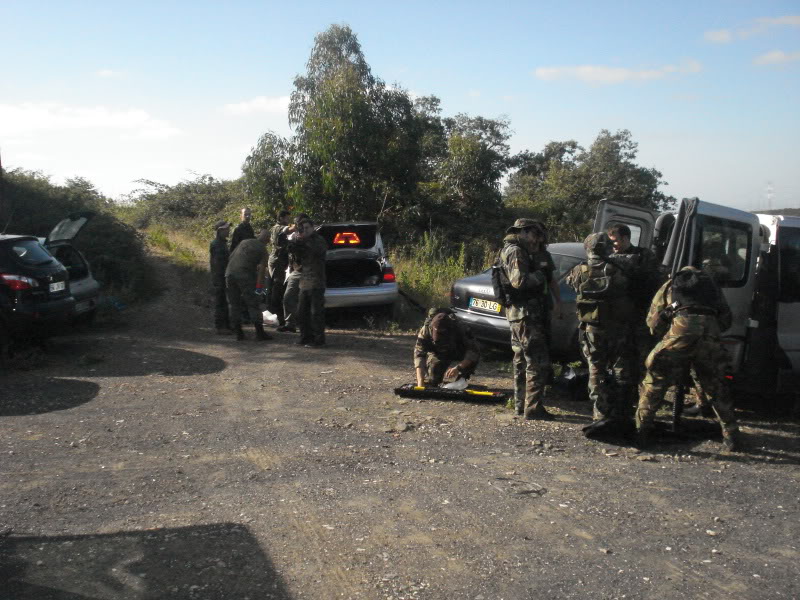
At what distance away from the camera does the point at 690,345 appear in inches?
228

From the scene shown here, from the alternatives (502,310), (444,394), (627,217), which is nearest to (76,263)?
(502,310)

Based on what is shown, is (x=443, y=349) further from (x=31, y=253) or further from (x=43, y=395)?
(x=31, y=253)

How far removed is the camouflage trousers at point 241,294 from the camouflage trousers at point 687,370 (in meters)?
5.83

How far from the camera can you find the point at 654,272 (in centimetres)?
638

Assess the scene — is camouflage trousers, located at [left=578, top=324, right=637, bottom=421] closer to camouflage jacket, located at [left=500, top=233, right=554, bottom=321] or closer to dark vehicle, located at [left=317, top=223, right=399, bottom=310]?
camouflage jacket, located at [left=500, top=233, right=554, bottom=321]

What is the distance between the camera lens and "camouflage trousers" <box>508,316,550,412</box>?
6645 millimetres

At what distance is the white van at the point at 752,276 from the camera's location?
257 inches

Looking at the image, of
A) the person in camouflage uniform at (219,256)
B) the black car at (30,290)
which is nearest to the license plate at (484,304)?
the person in camouflage uniform at (219,256)

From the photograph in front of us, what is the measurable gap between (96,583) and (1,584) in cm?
45

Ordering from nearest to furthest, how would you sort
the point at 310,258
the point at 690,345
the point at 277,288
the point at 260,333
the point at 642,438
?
the point at 690,345 < the point at 642,438 < the point at 310,258 < the point at 260,333 < the point at 277,288

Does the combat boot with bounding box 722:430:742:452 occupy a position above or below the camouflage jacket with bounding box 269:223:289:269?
below

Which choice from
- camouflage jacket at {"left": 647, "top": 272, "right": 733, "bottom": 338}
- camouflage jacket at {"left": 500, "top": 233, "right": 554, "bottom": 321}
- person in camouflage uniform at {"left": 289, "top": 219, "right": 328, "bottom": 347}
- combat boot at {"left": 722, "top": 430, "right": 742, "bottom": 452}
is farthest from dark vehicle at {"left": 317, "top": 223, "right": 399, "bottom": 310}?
combat boot at {"left": 722, "top": 430, "right": 742, "bottom": 452}

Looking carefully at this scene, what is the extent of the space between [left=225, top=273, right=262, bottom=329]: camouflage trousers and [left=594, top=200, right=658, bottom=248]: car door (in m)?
4.73

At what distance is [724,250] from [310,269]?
199 inches
